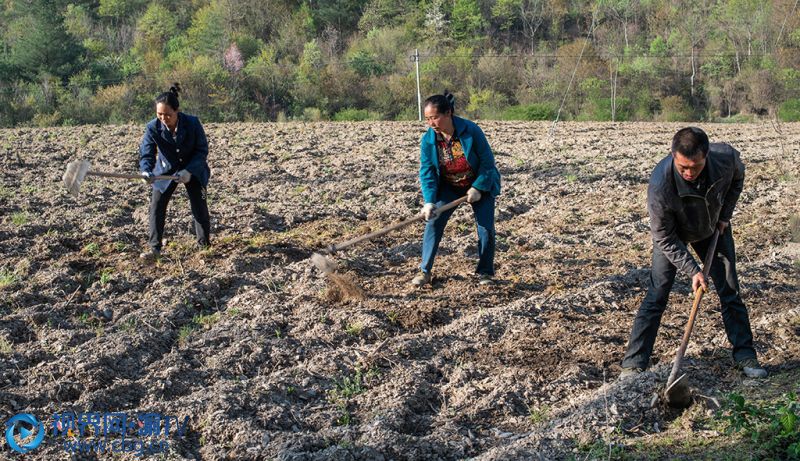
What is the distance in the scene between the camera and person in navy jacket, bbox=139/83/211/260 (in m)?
7.55

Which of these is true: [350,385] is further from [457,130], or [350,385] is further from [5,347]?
[5,347]

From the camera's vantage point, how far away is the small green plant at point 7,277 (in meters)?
7.19

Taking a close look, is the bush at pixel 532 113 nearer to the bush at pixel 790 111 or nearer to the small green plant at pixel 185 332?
the bush at pixel 790 111

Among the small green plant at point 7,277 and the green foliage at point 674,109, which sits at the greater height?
the small green plant at point 7,277

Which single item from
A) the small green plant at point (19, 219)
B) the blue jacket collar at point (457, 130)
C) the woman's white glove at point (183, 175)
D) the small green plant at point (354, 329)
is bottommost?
the small green plant at point (19, 219)

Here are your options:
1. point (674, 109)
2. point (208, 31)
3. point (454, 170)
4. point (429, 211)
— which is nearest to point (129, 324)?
point (429, 211)

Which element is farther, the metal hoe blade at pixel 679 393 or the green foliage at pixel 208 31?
the green foliage at pixel 208 31

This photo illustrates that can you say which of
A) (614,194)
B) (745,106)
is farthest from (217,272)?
(745,106)

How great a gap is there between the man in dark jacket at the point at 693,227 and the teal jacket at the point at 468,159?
70.3 inches

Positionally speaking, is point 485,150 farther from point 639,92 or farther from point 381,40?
point 381,40

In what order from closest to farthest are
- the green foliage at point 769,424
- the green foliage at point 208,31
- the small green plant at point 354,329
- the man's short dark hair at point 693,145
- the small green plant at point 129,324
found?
the green foliage at point 769,424
the man's short dark hair at point 693,145
the small green plant at point 354,329
the small green plant at point 129,324
the green foliage at point 208,31

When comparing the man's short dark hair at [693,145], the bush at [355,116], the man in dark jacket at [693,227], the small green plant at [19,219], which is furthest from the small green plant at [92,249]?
the bush at [355,116]

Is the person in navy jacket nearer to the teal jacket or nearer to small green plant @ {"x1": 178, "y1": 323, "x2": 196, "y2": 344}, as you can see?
small green plant @ {"x1": 178, "y1": 323, "x2": 196, "y2": 344}

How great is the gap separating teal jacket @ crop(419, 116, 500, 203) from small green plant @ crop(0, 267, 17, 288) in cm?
363
